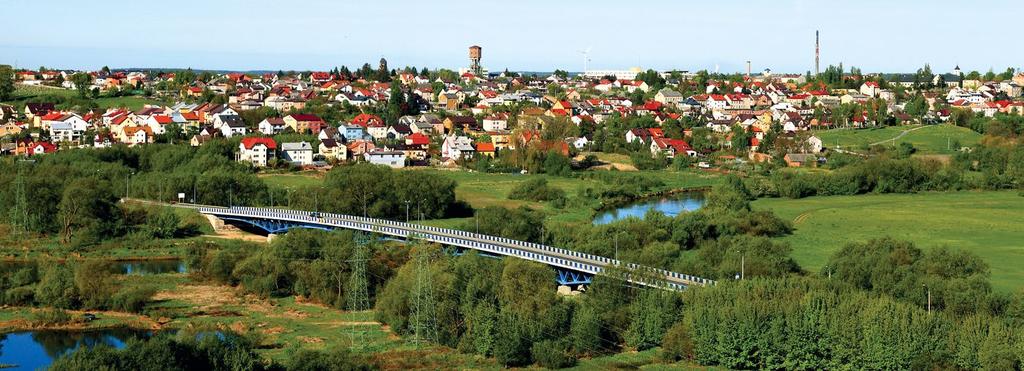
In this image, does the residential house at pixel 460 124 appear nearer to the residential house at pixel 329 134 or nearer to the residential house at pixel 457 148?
the residential house at pixel 329 134

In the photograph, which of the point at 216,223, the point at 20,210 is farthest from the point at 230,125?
the point at 20,210

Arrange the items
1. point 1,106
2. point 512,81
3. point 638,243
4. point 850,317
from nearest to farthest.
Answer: point 850,317 < point 638,243 < point 1,106 < point 512,81

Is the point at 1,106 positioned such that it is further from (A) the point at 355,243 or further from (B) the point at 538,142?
(A) the point at 355,243

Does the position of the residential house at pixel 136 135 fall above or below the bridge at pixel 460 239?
above

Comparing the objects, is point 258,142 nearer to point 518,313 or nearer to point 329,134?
point 329,134

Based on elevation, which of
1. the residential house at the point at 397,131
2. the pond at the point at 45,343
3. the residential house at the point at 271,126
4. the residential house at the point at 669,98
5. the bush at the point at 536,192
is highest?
the residential house at the point at 669,98

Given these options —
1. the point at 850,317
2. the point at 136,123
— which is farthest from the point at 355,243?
the point at 136,123

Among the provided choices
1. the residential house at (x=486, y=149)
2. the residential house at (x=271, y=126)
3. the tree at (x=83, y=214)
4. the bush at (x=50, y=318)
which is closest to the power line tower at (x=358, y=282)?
the bush at (x=50, y=318)
